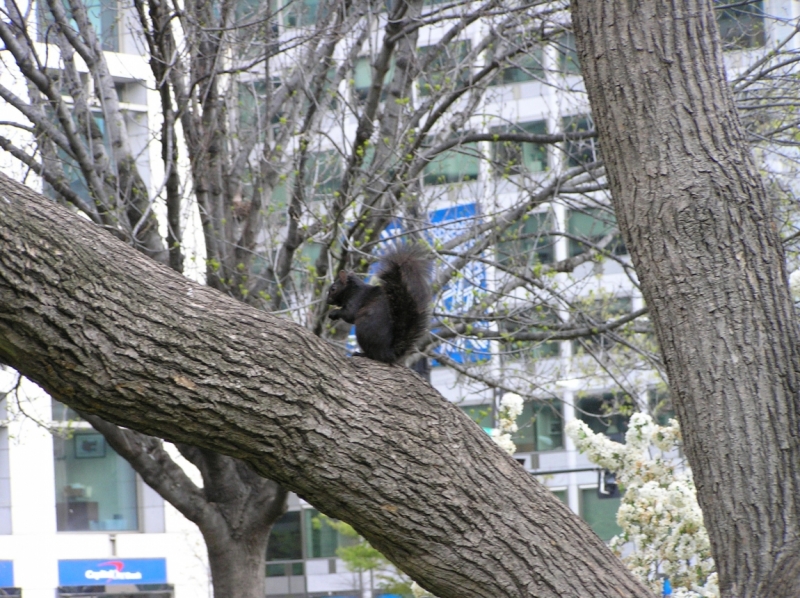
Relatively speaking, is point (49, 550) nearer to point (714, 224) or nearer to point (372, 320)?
point (372, 320)

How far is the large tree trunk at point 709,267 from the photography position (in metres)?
3.22

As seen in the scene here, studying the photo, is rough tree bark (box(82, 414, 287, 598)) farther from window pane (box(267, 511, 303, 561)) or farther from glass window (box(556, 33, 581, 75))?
window pane (box(267, 511, 303, 561))

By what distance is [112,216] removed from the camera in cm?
666

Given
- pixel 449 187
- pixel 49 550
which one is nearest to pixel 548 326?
pixel 449 187

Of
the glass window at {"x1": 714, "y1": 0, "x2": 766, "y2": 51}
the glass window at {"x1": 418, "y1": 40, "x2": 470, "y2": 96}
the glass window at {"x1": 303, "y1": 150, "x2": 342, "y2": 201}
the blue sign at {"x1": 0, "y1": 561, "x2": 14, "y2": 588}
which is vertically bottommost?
the blue sign at {"x1": 0, "y1": 561, "x2": 14, "y2": 588}

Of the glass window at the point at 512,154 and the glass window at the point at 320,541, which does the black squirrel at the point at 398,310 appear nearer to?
the glass window at the point at 512,154

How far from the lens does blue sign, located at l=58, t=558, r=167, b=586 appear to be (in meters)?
18.9

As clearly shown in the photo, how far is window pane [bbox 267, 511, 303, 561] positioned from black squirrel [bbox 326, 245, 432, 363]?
2065 cm

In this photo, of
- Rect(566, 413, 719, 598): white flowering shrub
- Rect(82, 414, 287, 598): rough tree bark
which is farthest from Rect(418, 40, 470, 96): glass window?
Rect(82, 414, 287, 598): rough tree bark

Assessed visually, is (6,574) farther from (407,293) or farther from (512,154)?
(407,293)

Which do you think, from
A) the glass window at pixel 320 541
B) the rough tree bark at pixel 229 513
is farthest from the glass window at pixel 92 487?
the rough tree bark at pixel 229 513

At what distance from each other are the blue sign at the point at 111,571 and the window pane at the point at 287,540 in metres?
4.35

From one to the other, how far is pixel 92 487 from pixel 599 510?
10943 millimetres

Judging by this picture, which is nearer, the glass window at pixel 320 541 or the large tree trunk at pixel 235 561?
the large tree trunk at pixel 235 561
